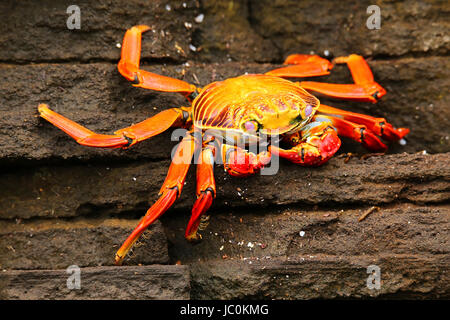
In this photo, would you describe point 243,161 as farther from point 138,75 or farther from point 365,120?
point 365,120

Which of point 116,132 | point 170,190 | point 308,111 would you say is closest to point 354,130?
point 308,111

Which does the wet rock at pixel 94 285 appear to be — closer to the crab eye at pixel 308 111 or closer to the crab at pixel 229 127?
the crab at pixel 229 127

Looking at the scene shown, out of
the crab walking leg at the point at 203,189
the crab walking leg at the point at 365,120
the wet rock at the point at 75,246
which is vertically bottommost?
the wet rock at the point at 75,246

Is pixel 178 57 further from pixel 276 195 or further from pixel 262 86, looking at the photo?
pixel 276 195

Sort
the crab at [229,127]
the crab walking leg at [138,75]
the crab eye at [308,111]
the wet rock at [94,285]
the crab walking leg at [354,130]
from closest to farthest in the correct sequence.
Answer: the wet rock at [94,285]
the crab at [229,127]
the crab eye at [308,111]
the crab walking leg at [138,75]
the crab walking leg at [354,130]

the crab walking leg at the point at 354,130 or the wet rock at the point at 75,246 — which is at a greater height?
the crab walking leg at the point at 354,130

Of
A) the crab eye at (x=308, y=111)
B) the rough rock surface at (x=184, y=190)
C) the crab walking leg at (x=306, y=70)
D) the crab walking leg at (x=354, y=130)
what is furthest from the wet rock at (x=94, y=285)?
the crab walking leg at (x=306, y=70)
